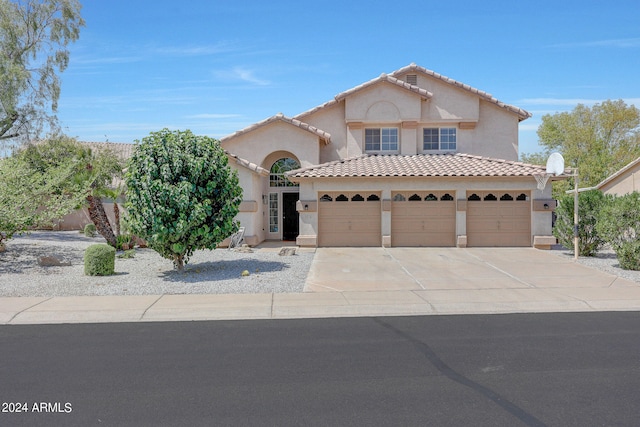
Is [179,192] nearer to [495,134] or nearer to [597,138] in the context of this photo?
[495,134]

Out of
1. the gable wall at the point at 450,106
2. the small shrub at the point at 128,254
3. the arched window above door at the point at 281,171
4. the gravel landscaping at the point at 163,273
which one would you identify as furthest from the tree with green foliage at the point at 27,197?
the gable wall at the point at 450,106

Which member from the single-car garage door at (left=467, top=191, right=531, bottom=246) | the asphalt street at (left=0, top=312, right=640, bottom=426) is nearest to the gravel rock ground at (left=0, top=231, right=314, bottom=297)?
the asphalt street at (left=0, top=312, right=640, bottom=426)

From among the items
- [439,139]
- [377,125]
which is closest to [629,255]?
[439,139]

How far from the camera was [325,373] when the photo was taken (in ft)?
20.5

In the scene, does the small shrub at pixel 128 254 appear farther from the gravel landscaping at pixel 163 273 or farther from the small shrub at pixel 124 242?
the small shrub at pixel 124 242

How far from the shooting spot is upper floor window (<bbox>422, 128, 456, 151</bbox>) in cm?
2367

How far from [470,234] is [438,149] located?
17.0 feet

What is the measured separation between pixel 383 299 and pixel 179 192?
6.02 m

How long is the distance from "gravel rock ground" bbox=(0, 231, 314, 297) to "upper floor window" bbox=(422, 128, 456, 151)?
907cm

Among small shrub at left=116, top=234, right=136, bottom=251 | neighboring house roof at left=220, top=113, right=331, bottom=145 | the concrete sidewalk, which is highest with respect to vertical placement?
neighboring house roof at left=220, top=113, right=331, bottom=145

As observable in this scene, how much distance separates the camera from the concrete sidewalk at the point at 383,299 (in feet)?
31.6

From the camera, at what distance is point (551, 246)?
20609 mm

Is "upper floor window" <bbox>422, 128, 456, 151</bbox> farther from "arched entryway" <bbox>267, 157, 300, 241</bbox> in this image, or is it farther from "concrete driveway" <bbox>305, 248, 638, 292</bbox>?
"arched entryway" <bbox>267, 157, 300, 241</bbox>

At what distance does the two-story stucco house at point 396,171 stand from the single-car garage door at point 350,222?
0.04m
